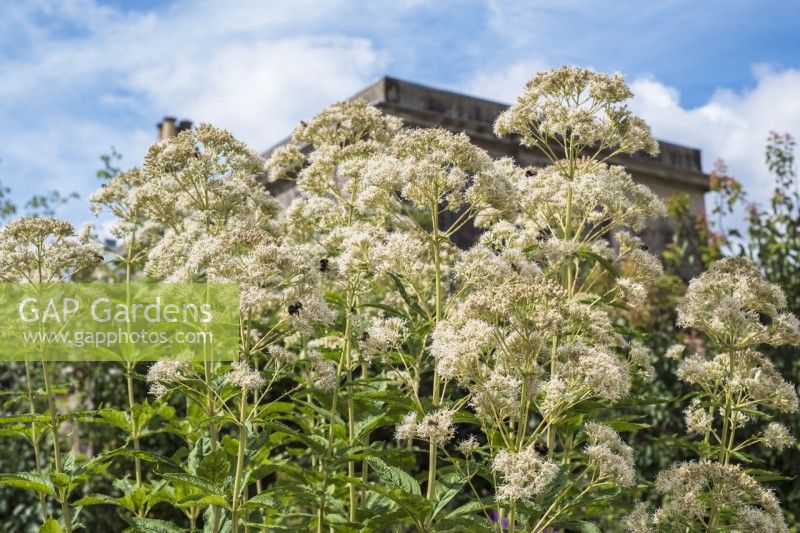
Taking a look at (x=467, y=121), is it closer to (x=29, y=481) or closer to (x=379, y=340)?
(x=379, y=340)

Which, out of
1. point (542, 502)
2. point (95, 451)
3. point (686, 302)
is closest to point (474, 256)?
point (542, 502)

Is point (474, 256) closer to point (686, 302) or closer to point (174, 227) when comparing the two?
point (686, 302)

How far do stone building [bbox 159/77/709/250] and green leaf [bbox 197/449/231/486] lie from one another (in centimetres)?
612

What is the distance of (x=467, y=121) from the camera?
11.5 meters

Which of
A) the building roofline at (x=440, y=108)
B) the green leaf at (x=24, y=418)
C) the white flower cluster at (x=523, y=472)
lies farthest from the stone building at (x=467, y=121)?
the white flower cluster at (x=523, y=472)

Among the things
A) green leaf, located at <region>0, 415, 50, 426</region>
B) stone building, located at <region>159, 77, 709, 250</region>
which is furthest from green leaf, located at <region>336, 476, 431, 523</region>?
stone building, located at <region>159, 77, 709, 250</region>

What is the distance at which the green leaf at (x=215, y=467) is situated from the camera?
13.6ft

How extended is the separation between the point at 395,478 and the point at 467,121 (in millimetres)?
8300

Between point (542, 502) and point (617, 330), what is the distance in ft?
3.55

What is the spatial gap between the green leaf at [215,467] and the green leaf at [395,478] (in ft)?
2.56

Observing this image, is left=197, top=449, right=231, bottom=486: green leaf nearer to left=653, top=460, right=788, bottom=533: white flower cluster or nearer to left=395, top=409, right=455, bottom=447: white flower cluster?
left=395, top=409, right=455, bottom=447: white flower cluster

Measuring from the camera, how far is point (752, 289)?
15.5 ft

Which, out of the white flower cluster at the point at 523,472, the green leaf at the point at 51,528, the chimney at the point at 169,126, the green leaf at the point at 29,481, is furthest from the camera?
the chimney at the point at 169,126

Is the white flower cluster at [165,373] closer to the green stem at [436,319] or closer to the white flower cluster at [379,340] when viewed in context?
the white flower cluster at [379,340]
